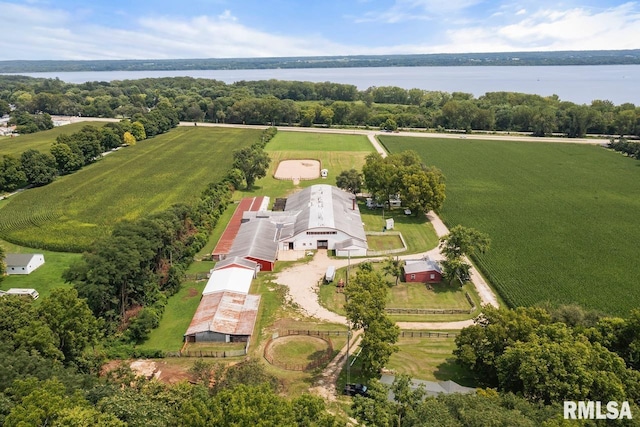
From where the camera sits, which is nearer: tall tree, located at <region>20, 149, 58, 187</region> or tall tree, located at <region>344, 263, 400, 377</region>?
tall tree, located at <region>344, 263, 400, 377</region>

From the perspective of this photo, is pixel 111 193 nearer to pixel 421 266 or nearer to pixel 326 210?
pixel 326 210

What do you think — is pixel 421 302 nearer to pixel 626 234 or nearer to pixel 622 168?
pixel 626 234

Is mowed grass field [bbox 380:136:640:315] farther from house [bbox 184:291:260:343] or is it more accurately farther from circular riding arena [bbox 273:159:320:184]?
circular riding arena [bbox 273:159:320:184]

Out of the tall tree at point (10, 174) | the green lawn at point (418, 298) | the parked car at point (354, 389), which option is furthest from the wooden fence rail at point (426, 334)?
the tall tree at point (10, 174)

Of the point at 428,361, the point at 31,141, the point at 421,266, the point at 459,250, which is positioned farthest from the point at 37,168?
the point at 428,361

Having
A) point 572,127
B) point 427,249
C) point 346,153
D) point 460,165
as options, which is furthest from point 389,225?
point 572,127

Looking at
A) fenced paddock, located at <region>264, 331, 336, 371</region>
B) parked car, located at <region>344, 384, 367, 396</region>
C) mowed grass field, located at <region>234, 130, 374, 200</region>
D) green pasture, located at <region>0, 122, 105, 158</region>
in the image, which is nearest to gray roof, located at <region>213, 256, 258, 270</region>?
fenced paddock, located at <region>264, 331, 336, 371</region>
